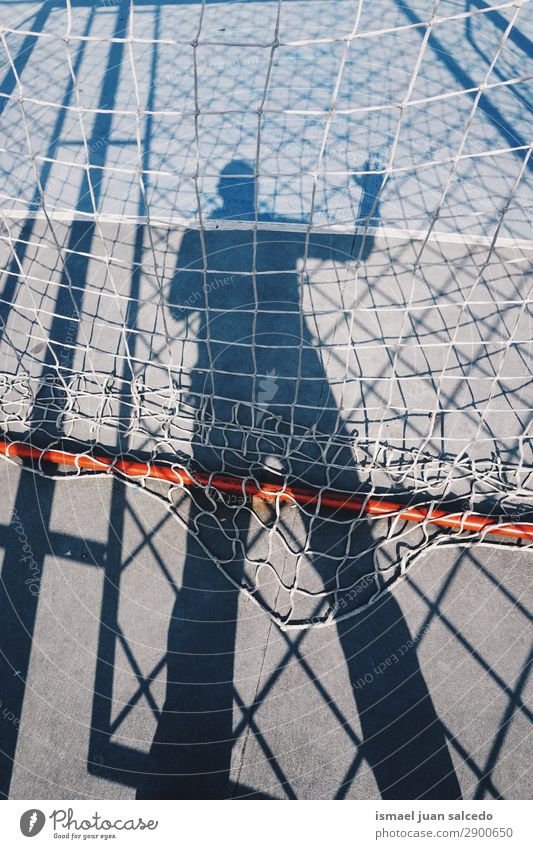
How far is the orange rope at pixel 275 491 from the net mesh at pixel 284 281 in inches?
4.0

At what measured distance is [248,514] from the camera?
5070mm

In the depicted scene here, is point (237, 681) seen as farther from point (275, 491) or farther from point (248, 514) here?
point (275, 491)

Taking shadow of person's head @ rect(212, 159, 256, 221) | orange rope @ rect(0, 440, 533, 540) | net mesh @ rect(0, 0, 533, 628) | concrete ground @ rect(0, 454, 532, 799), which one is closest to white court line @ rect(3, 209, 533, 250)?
net mesh @ rect(0, 0, 533, 628)

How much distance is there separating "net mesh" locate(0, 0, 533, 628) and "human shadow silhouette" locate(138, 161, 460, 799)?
32 mm

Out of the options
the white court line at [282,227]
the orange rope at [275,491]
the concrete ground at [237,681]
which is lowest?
the concrete ground at [237,681]

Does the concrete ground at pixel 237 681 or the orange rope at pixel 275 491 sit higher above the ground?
the orange rope at pixel 275 491

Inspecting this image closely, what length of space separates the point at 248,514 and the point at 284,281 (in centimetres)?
237

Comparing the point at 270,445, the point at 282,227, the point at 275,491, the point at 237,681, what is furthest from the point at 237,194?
the point at 237,681

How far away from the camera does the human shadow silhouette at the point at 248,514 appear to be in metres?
4.22

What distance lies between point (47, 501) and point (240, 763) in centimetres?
244

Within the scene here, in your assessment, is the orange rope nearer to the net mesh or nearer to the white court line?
the net mesh

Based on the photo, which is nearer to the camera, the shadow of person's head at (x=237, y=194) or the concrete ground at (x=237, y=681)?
the concrete ground at (x=237, y=681)

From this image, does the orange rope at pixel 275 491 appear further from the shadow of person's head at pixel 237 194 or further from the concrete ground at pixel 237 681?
the shadow of person's head at pixel 237 194

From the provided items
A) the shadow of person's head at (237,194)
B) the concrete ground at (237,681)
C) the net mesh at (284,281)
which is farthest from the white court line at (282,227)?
the concrete ground at (237,681)
